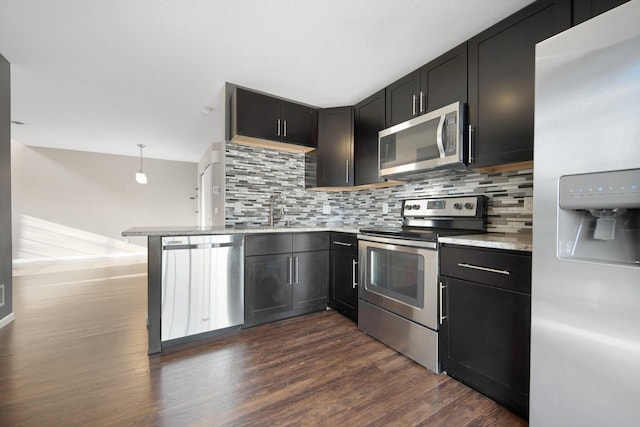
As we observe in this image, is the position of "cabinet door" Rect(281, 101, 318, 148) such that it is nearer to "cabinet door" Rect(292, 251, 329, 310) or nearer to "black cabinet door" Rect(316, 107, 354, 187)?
"black cabinet door" Rect(316, 107, 354, 187)

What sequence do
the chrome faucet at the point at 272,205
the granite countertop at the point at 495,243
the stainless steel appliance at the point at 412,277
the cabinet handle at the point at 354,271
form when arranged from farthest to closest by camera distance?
the chrome faucet at the point at 272,205
the cabinet handle at the point at 354,271
the stainless steel appliance at the point at 412,277
the granite countertop at the point at 495,243

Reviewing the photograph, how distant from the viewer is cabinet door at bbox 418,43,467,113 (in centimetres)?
197

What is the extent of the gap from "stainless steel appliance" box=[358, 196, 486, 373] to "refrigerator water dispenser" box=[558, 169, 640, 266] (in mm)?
685

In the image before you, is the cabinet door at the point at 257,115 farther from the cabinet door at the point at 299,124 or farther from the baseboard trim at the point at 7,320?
the baseboard trim at the point at 7,320

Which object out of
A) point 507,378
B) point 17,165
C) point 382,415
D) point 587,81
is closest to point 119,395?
point 382,415

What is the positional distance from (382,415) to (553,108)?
164cm

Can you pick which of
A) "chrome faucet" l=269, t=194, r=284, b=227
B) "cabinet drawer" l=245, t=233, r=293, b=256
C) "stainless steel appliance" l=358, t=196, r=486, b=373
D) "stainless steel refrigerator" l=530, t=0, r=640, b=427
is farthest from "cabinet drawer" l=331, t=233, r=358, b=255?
"stainless steel refrigerator" l=530, t=0, r=640, b=427

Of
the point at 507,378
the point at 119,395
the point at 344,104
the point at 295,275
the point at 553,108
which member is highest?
the point at 344,104

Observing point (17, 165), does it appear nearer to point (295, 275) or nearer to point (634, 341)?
point (295, 275)

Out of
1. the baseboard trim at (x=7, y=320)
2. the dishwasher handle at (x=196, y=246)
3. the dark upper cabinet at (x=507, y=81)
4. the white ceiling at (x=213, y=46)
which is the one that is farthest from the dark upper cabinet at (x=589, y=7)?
the baseboard trim at (x=7, y=320)

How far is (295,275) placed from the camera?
2.60 metres

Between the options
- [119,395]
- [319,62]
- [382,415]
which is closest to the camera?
[382,415]

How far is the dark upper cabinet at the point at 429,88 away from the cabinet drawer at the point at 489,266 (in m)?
1.16

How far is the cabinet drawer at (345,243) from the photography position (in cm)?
248
